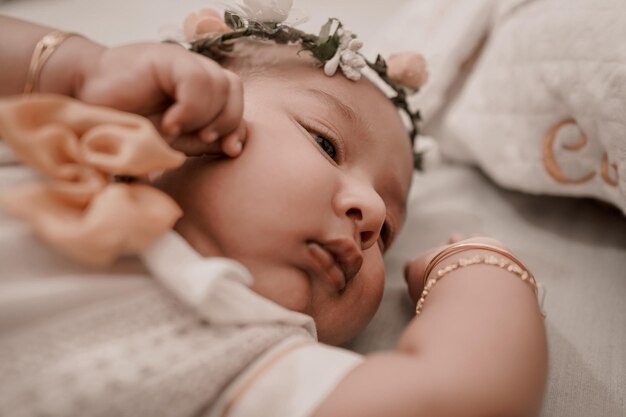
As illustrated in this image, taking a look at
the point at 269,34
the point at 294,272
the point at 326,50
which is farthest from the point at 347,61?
the point at 294,272

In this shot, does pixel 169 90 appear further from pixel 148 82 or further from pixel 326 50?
pixel 326 50

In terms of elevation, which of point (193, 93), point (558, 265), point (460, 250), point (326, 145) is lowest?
point (558, 265)

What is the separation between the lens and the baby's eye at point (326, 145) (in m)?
0.81

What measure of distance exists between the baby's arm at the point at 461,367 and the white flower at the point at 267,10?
0.53 metres

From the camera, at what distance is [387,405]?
0.56m

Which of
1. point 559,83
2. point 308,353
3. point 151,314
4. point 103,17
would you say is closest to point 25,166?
point 151,314

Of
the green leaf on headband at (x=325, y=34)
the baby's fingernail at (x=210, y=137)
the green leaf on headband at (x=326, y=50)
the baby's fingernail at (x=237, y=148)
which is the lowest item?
the baby's fingernail at (x=237, y=148)

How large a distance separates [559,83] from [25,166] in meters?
0.93

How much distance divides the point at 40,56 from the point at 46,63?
13mm

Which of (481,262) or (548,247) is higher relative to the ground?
(481,262)

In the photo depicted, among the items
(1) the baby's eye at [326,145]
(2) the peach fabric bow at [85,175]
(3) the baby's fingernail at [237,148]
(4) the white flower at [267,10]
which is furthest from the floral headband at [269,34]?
(2) the peach fabric bow at [85,175]

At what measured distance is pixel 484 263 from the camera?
76cm

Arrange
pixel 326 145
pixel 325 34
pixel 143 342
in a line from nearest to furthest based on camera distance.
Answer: pixel 143 342 < pixel 326 145 < pixel 325 34

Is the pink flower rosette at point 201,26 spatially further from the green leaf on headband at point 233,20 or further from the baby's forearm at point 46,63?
the baby's forearm at point 46,63
